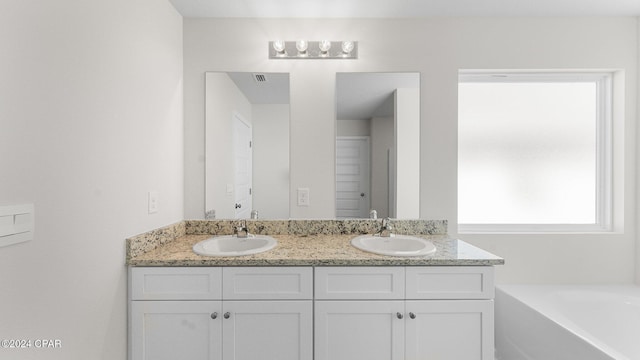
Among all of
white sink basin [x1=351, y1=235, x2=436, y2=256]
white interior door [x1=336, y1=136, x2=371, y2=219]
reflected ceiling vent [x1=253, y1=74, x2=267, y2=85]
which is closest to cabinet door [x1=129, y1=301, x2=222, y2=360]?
white sink basin [x1=351, y1=235, x2=436, y2=256]

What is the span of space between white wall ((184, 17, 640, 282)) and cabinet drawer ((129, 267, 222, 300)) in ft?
A: 1.99

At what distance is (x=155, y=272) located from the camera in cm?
131

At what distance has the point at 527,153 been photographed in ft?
6.68

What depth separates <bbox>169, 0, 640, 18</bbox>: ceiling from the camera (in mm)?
1705

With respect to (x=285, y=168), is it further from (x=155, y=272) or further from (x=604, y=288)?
(x=604, y=288)

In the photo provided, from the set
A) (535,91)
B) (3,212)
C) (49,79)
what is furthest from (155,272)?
(535,91)

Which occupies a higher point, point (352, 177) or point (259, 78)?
point (259, 78)

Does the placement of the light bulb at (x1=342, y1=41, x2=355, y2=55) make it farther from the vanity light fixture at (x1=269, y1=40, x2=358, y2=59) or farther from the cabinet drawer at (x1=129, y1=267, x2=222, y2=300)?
the cabinet drawer at (x1=129, y1=267, x2=222, y2=300)

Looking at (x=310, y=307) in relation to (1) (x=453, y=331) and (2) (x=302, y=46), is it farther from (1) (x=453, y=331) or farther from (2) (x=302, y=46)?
(2) (x=302, y=46)

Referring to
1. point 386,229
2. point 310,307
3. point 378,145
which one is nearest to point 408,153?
point 378,145

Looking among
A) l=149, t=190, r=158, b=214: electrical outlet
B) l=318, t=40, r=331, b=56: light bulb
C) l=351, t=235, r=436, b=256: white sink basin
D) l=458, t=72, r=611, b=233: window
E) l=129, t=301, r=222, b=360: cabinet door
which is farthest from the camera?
l=458, t=72, r=611, b=233: window

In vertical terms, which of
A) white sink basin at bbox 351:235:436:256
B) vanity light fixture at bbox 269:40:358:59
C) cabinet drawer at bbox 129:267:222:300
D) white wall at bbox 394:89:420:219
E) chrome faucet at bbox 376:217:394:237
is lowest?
Answer: cabinet drawer at bbox 129:267:222:300

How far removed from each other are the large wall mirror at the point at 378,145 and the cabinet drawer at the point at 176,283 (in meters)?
0.90

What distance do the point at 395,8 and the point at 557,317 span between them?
2.03 meters
